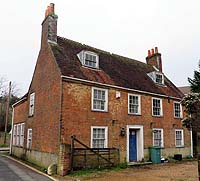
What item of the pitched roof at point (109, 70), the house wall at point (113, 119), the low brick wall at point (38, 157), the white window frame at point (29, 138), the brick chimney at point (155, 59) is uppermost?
the brick chimney at point (155, 59)

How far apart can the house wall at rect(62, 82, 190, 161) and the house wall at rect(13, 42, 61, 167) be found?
2.49ft

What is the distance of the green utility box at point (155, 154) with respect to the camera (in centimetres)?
1935

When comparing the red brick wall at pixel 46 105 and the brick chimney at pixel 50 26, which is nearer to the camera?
the red brick wall at pixel 46 105

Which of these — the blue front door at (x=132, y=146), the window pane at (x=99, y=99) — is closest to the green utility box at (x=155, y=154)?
the blue front door at (x=132, y=146)

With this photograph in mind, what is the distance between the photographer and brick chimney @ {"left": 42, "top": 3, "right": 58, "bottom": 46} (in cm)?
1884

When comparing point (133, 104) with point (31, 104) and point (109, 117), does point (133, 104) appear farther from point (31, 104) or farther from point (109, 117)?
point (31, 104)

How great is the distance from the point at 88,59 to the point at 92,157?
24.4 ft

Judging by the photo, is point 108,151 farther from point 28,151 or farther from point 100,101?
point 28,151

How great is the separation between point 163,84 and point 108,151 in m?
10.9

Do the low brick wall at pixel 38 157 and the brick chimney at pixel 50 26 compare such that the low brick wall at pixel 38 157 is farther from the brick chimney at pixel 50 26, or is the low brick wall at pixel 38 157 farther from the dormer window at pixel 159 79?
the dormer window at pixel 159 79

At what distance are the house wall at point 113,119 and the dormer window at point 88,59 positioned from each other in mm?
2401

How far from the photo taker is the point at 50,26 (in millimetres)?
18922

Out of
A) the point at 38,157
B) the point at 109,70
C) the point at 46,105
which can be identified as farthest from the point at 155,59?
the point at 38,157

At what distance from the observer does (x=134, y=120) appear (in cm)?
1928
